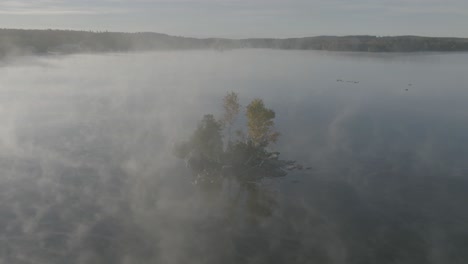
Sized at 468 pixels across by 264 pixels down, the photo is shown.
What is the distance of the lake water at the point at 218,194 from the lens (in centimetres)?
2902

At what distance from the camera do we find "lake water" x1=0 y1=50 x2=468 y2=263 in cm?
2902

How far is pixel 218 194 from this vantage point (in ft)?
123

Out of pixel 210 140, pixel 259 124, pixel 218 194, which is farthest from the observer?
pixel 259 124

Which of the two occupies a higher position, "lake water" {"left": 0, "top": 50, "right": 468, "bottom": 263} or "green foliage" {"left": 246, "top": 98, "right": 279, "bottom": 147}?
"green foliage" {"left": 246, "top": 98, "right": 279, "bottom": 147}

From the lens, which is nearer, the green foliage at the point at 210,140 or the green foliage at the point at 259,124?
the green foliage at the point at 210,140

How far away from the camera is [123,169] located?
43.5 m

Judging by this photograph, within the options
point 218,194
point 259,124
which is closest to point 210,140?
point 259,124

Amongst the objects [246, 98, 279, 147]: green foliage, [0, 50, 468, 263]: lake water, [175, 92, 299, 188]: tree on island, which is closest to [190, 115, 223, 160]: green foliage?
[175, 92, 299, 188]: tree on island

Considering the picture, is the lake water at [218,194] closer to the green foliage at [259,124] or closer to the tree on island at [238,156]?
the tree on island at [238,156]

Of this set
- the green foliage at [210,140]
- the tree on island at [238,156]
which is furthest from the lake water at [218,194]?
the green foliage at [210,140]

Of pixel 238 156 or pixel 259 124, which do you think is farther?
pixel 259 124

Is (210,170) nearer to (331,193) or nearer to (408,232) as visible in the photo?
(331,193)

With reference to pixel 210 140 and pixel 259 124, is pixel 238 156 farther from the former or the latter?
pixel 259 124

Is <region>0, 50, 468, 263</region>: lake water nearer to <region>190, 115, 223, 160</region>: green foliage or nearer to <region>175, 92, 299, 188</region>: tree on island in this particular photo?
<region>175, 92, 299, 188</region>: tree on island
